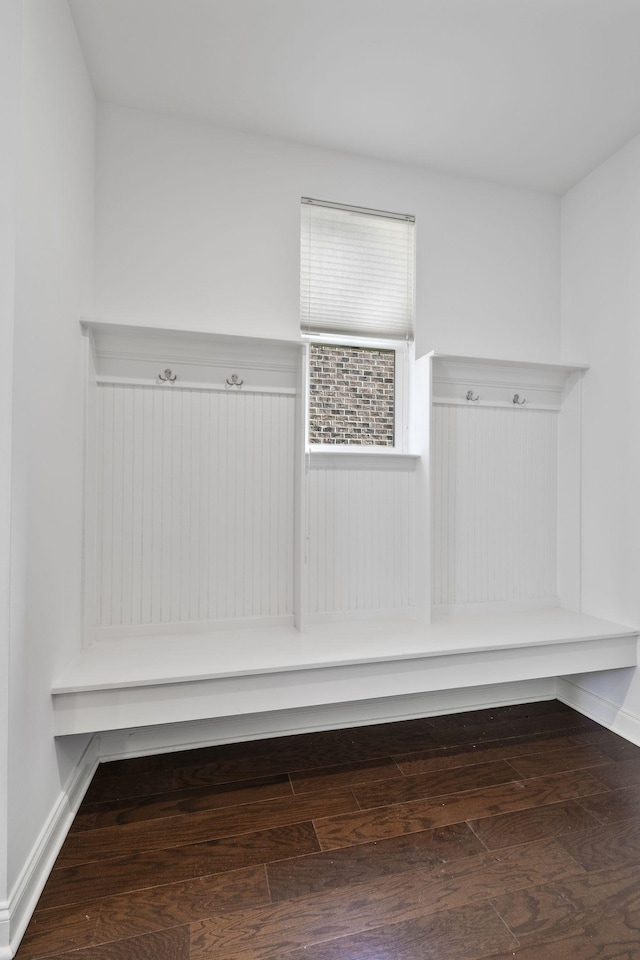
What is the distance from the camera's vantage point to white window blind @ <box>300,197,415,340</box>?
7.68ft

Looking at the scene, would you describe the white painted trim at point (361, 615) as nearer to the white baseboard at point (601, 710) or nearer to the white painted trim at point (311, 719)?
the white painted trim at point (311, 719)

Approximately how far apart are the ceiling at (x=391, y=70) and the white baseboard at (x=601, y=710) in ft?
8.44

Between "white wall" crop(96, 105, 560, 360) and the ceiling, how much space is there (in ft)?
0.37

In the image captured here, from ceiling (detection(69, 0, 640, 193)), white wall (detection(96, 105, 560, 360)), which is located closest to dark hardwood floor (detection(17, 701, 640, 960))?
white wall (detection(96, 105, 560, 360))

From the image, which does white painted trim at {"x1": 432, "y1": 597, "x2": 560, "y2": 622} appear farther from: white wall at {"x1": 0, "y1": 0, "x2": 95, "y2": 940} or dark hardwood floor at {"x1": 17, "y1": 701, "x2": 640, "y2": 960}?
white wall at {"x1": 0, "y1": 0, "x2": 95, "y2": 940}

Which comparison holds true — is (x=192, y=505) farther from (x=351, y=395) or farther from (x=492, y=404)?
(x=492, y=404)

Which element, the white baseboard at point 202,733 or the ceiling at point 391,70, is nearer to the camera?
the white baseboard at point 202,733

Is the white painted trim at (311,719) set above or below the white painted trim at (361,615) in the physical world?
below

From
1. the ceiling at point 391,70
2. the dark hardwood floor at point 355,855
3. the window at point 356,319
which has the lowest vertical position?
the dark hardwood floor at point 355,855

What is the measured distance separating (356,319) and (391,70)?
3.04 feet

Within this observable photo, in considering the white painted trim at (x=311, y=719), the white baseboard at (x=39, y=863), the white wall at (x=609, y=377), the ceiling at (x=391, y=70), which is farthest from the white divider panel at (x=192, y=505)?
the white wall at (x=609, y=377)

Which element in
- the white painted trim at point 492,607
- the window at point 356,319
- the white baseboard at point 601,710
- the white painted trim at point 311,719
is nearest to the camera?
the white painted trim at point 311,719

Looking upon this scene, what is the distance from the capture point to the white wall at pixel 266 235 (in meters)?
2.11

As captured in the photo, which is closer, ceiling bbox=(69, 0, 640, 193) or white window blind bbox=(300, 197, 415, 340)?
ceiling bbox=(69, 0, 640, 193)
